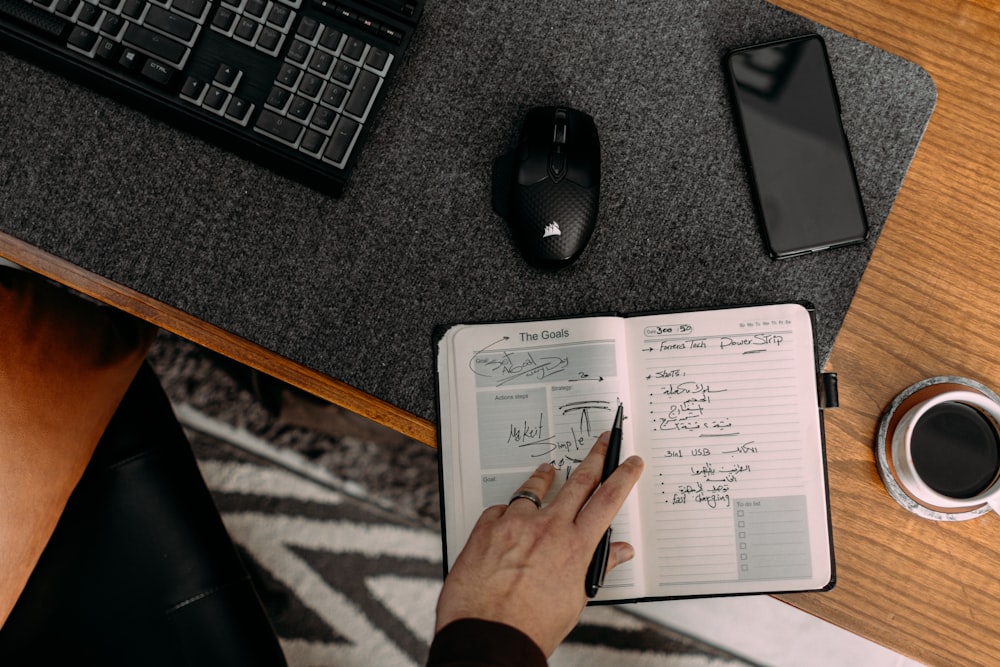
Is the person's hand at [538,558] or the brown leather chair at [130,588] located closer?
the person's hand at [538,558]

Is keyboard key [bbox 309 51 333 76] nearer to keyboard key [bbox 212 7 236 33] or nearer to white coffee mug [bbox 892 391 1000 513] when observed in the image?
keyboard key [bbox 212 7 236 33]

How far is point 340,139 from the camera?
47 centimetres

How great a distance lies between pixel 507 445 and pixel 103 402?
0.40 metres

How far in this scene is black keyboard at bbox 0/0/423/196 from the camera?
471mm

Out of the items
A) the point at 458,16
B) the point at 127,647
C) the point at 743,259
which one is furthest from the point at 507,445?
the point at 127,647

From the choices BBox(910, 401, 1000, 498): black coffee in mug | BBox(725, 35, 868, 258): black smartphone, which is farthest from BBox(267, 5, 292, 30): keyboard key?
BBox(910, 401, 1000, 498): black coffee in mug

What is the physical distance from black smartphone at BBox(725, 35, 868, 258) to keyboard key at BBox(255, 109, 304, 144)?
325 mm

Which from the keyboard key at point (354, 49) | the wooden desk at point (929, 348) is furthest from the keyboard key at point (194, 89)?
the wooden desk at point (929, 348)

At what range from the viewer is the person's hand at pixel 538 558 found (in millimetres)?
464

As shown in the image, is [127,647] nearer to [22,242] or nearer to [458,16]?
[22,242]

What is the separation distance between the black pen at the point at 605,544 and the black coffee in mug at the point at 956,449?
21cm

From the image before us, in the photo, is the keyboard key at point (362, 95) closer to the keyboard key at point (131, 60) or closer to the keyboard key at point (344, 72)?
the keyboard key at point (344, 72)

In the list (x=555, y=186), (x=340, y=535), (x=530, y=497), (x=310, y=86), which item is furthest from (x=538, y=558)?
(x=340, y=535)

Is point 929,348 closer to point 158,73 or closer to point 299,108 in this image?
point 299,108
